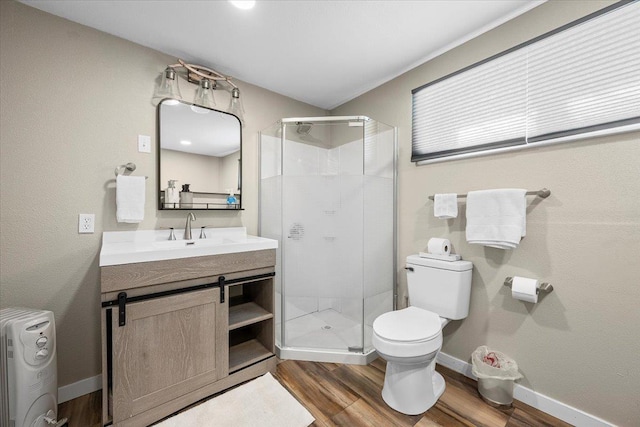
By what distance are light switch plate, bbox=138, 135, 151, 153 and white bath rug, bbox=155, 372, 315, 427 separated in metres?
1.75

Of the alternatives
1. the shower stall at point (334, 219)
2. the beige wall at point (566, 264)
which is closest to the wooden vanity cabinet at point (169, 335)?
the shower stall at point (334, 219)

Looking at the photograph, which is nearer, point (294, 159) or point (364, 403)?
point (364, 403)

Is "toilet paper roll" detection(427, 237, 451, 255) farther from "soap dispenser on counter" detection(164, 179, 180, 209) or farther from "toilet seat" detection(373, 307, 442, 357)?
"soap dispenser on counter" detection(164, 179, 180, 209)

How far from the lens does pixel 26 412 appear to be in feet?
4.23

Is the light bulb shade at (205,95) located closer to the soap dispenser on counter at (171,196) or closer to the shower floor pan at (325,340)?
the soap dispenser on counter at (171,196)

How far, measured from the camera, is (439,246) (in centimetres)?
197

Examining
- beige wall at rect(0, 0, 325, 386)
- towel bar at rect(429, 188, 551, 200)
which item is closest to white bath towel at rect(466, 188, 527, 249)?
towel bar at rect(429, 188, 551, 200)

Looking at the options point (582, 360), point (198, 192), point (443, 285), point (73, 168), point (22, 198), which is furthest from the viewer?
point (198, 192)

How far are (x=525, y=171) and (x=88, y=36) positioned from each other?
117 inches

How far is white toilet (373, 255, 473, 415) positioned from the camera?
5.01 feet

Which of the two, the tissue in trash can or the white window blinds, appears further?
the tissue in trash can

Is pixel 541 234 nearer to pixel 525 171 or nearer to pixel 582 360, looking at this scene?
pixel 525 171

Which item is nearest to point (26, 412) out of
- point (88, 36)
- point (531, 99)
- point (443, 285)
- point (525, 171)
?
point (88, 36)

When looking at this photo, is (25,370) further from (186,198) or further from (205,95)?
(205,95)
